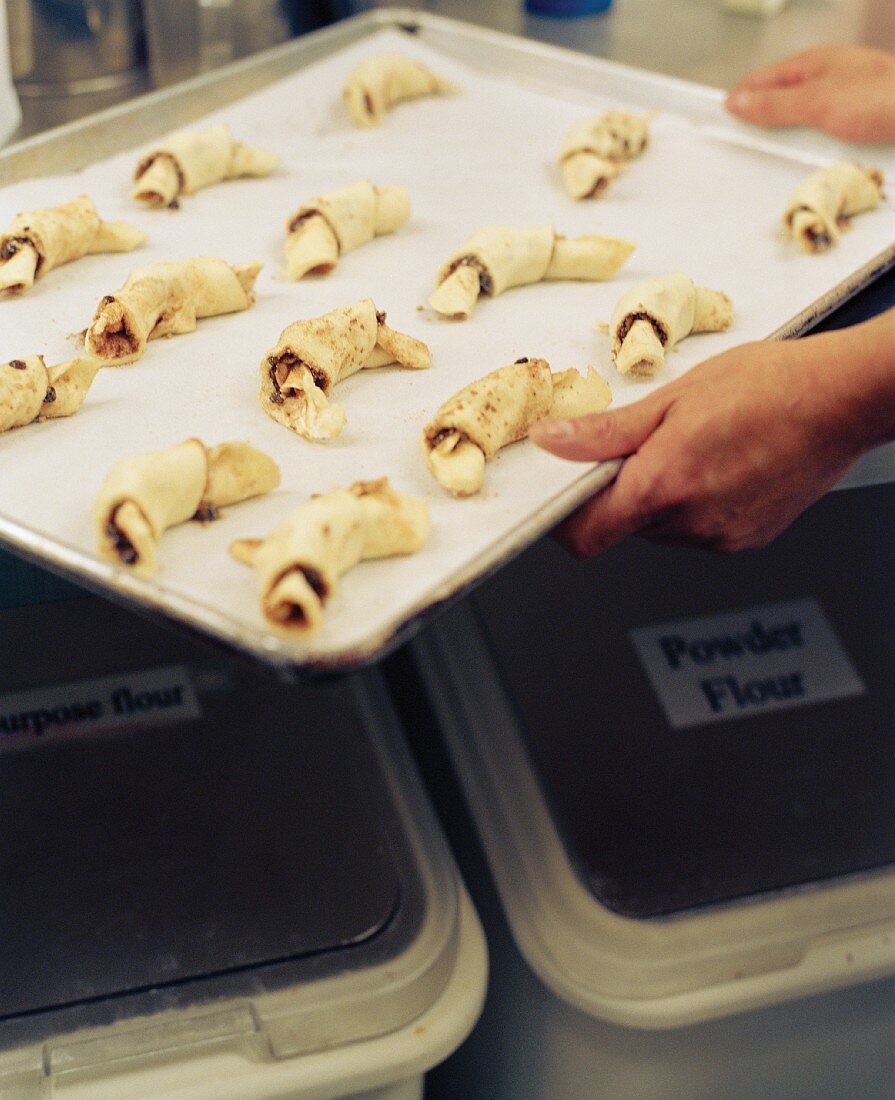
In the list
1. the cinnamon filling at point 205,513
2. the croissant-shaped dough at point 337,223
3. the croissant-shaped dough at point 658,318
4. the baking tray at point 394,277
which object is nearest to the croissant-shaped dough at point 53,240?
the baking tray at point 394,277

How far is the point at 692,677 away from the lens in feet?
4.05

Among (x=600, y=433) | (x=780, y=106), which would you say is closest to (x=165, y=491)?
(x=600, y=433)

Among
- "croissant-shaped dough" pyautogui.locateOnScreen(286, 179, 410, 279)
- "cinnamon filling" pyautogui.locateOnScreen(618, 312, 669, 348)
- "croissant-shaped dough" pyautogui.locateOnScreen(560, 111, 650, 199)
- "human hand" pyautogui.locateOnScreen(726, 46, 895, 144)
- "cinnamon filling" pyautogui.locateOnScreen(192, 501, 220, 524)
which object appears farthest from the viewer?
"human hand" pyautogui.locateOnScreen(726, 46, 895, 144)

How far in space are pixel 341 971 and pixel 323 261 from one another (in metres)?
0.62

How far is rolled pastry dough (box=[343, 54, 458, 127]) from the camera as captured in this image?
135cm

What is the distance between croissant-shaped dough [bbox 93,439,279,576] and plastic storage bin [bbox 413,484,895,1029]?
1.59 ft

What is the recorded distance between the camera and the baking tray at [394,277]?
0.70 metres

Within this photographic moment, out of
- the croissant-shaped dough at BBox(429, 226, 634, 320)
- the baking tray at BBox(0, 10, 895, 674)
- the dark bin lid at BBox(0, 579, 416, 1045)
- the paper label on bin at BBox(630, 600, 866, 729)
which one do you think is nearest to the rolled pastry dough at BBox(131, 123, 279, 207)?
the baking tray at BBox(0, 10, 895, 674)

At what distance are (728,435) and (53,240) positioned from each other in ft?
2.00

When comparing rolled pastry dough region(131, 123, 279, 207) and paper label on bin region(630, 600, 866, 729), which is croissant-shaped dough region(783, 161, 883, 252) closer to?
paper label on bin region(630, 600, 866, 729)

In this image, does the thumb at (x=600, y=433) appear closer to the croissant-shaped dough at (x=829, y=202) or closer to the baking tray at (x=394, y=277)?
the baking tray at (x=394, y=277)

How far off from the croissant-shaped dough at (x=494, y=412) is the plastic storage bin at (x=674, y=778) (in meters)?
0.39

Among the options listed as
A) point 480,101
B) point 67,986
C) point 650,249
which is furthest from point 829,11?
point 67,986

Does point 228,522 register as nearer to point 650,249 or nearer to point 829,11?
point 650,249
